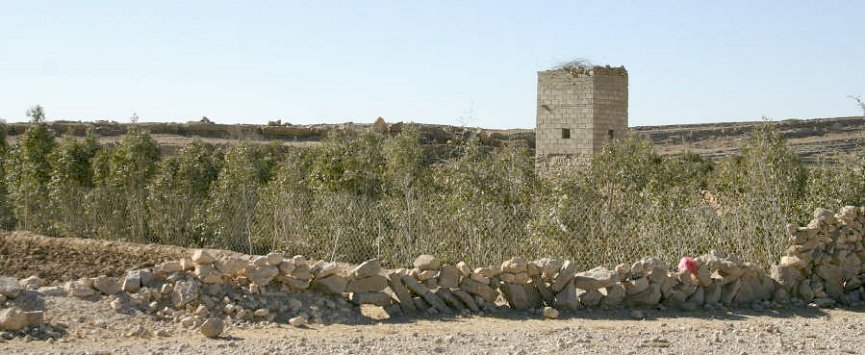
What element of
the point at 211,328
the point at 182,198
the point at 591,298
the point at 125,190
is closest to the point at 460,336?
the point at 591,298

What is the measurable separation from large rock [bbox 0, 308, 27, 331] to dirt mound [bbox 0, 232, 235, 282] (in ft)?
15.4

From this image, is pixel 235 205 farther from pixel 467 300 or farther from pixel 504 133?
pixel 504 133

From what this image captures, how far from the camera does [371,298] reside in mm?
9148

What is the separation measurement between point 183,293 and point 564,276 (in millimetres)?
3997

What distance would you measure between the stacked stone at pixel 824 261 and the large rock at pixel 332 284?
5.03 meters

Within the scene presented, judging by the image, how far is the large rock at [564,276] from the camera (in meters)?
9.45

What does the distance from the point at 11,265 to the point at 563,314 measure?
952 cm

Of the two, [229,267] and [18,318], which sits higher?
[229,267]

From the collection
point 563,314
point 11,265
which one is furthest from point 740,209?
point 11,265

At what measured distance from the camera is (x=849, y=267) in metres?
10.3

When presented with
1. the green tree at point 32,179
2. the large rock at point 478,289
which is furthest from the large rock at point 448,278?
the green tree at point 32,179

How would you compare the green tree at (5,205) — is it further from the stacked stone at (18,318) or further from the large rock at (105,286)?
the stacked stone at (18,318)

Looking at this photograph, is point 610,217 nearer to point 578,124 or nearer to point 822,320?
point 822,320

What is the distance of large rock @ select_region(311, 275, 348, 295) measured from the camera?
362 inches
